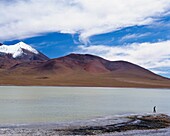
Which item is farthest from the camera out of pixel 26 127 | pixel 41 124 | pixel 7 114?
pixel 7 114

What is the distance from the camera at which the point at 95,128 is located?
22.7 metres

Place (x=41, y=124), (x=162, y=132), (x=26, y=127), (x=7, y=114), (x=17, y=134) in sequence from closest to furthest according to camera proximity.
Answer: (x=17, y=134), (x=162, y=132), (x=26, y=127), (x=41, y=124), (x=7, y=114)

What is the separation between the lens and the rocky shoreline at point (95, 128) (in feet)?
67.6

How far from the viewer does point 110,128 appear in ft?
74.8

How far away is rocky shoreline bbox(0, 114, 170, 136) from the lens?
20609mm

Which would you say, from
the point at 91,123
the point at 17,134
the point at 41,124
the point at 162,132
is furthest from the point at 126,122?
the point at 17,134

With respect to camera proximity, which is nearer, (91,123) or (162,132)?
(162,132)

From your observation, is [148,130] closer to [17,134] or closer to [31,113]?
[17,134]

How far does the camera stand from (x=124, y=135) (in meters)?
20.0

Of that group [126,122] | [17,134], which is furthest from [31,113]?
[17,134]

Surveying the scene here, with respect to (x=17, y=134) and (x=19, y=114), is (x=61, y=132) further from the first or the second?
(x=19, y=114)

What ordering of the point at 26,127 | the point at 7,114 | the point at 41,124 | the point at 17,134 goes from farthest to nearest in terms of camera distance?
the point at 7,114 → the point at 41,124 → the point at 26,127 → the point at 17,134

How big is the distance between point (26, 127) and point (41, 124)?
5.56ft

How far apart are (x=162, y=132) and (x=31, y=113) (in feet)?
45.4
